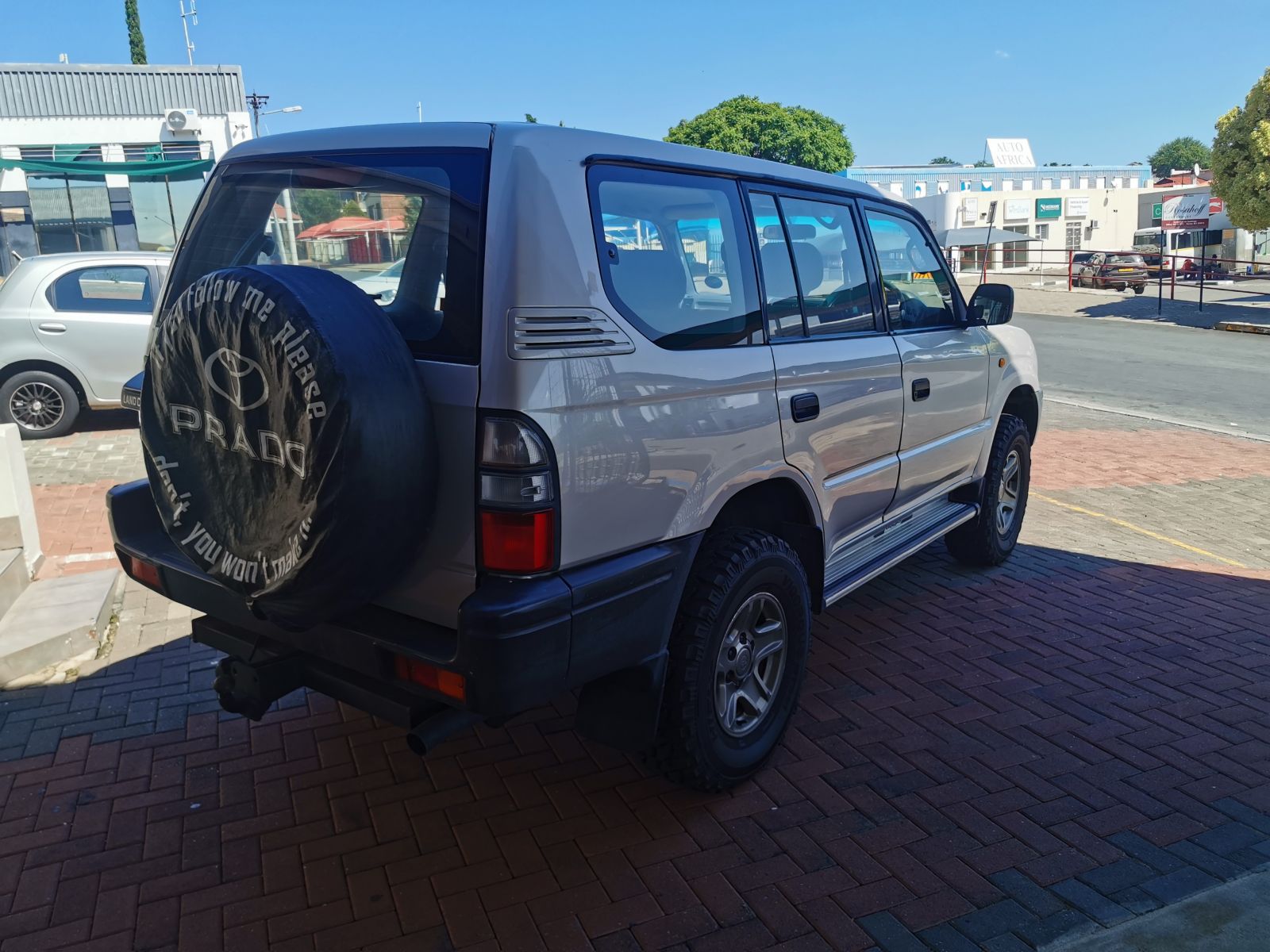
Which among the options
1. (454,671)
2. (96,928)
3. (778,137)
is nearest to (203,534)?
(454,671)

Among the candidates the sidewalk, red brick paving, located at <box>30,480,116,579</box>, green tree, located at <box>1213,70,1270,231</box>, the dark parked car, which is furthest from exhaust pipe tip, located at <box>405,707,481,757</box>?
the dark parked car

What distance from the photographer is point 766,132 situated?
5659 centimetres

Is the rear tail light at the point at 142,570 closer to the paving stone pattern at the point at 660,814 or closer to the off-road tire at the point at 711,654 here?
the paving stone pattern at the point at 660,814

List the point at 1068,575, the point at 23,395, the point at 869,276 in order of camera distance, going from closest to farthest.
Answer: the point at 869,276
the point at 1068,575
the point at 23,395

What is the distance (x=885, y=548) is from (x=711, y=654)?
5.12 ft

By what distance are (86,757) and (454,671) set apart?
6.45 feet

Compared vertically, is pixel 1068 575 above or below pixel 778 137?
below

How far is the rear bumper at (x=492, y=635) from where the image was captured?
2.46 metres

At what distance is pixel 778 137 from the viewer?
5706 cm

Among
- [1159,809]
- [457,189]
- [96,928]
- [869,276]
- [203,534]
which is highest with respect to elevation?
[457,189]

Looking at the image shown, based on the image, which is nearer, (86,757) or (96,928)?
(96,928)

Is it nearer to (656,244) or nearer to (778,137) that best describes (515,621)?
(656,244)

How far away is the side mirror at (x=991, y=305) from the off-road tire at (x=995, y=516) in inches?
27.0

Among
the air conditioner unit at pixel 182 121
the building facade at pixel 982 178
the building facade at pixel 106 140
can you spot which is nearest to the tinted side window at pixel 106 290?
the building facade at pixel 106 140
